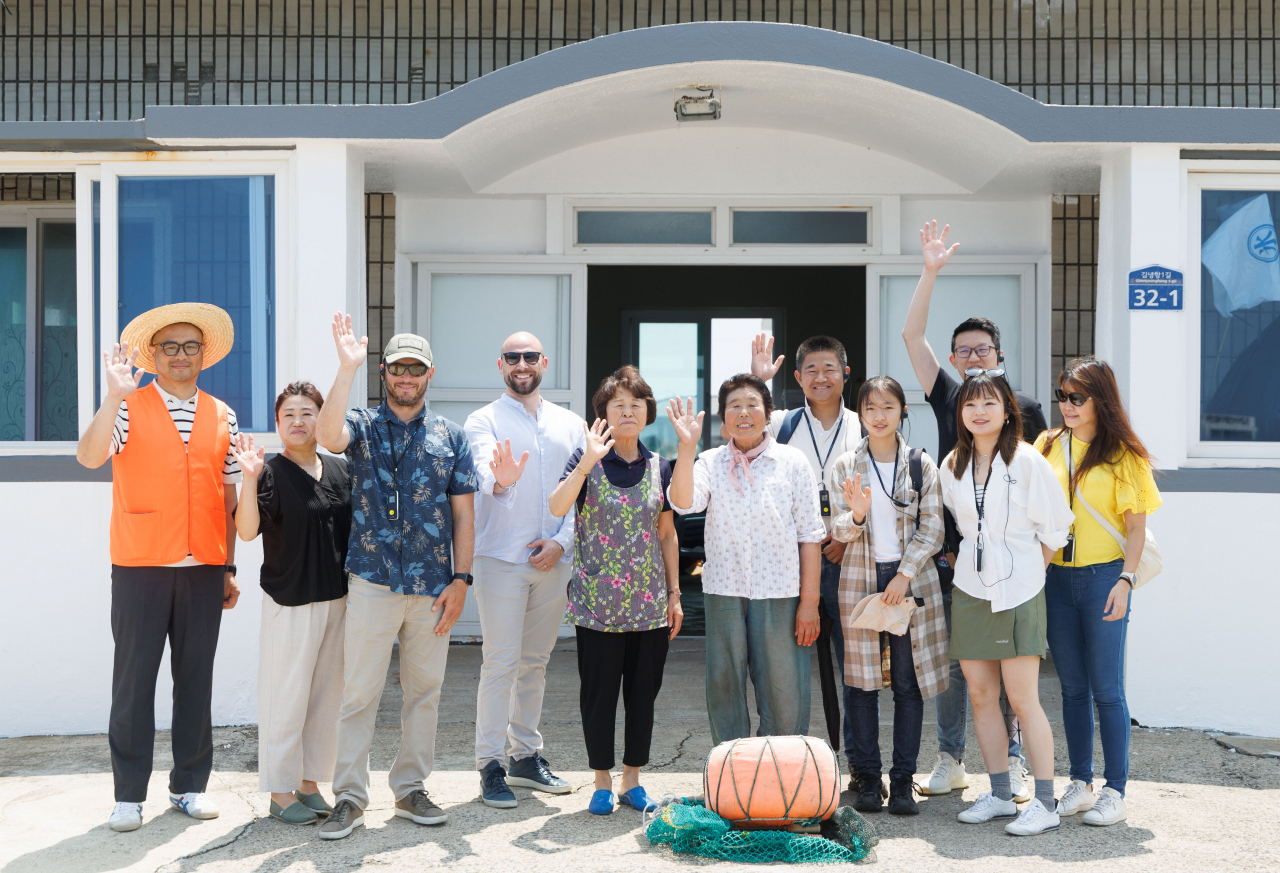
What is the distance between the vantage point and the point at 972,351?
178 inches

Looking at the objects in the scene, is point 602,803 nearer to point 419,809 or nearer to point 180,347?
point 419,809

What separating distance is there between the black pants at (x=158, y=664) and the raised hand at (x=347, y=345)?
104 centimetres

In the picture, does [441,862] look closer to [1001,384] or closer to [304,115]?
[1001,384]

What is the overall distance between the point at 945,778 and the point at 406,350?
271cm

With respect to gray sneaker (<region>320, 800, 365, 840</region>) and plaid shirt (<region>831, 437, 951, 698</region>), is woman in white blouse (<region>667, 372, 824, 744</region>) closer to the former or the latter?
plaid shirt (<region>831, 437, 951, 698</region>)

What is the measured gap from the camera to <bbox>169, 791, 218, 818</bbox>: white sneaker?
166 inches

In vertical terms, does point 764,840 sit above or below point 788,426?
below

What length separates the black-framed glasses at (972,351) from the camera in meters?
4.49

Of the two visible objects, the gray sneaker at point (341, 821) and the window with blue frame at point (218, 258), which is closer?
the gray sneaker at point (341, 821)

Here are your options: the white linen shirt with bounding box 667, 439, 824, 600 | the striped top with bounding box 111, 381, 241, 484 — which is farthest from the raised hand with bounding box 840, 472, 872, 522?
the striped top with bounding box 111, 381, 241, 484

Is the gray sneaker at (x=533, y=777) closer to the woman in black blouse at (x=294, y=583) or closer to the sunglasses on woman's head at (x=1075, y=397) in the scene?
the woman in black blouse at (x=294, y=583)

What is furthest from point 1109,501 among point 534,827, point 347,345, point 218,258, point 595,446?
point 218,258

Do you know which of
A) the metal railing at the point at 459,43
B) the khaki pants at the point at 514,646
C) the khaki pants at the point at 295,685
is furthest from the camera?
the metal railing at the point at 459,43

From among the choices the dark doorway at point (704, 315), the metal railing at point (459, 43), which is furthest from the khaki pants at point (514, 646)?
the dark doorway at point (704, 315)
